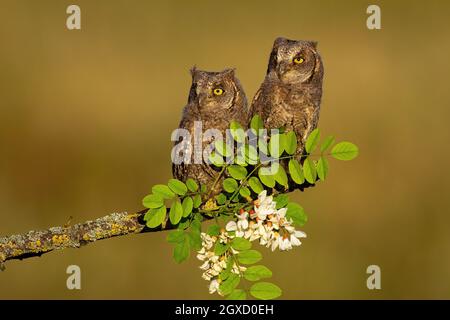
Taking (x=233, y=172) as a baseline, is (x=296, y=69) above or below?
above

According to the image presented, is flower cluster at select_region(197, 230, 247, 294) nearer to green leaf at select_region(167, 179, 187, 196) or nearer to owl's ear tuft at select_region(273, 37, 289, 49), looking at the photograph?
green leaf at select_region(167, 179, 187, 196)

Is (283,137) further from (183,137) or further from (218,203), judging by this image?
(183,137)

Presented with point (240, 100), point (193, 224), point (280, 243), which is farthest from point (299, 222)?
point (240, 100)

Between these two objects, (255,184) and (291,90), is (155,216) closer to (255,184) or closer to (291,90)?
(255,184)

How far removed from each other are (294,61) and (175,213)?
3.47ft

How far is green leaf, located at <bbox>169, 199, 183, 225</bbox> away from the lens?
2.29 m

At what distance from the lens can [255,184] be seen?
91.7 inches

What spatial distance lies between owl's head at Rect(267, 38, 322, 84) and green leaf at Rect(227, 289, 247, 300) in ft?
3.50

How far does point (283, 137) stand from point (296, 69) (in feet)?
2.70

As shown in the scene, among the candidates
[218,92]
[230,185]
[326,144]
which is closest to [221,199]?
[230,185]

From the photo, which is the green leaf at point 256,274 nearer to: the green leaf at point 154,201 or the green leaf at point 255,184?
the green leaf at point 255,184

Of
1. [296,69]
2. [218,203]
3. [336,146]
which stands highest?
[296,69]

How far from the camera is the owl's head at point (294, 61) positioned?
3057mm

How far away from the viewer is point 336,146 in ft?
7.60
